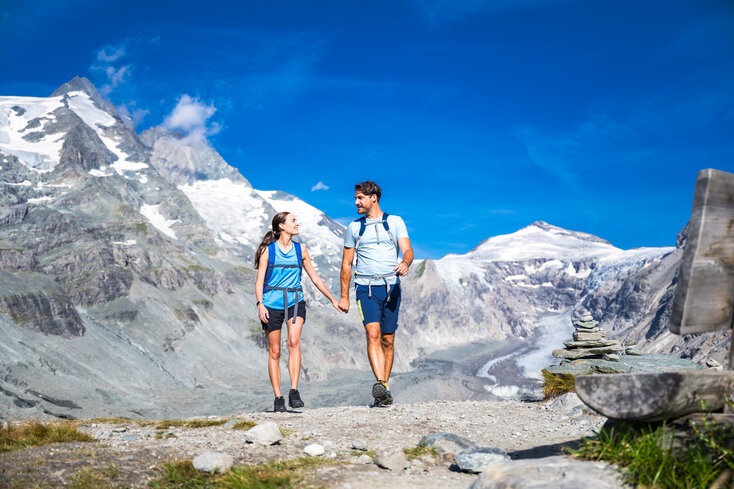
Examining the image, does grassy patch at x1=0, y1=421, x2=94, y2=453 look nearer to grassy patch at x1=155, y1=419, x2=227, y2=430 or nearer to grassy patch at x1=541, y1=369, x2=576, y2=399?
grassy patch at x1=155, y1=419, x2=227, y2=430

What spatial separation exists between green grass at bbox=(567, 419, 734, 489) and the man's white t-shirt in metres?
6.30

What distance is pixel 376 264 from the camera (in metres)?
10.8

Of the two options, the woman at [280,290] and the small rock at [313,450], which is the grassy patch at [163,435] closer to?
the small rock at [313,450]

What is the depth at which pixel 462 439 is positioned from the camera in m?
7.24

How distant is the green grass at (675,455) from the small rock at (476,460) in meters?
1.60

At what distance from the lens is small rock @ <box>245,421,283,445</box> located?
7195mm

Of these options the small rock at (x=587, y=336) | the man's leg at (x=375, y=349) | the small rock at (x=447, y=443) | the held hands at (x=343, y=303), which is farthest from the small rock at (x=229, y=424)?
the small rock at (x=587, y=336)

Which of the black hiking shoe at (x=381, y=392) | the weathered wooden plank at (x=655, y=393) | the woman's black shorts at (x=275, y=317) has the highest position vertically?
the woman's black shorts at (x=275, y=317)

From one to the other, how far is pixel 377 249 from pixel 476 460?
17.3ft

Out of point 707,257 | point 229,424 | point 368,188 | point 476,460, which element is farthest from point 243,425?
point 707,257

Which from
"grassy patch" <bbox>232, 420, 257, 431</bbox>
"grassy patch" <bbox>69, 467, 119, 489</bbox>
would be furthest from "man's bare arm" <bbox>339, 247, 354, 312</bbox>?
"grassy patch" <bbox>69, 467, 119, 489</bbox>

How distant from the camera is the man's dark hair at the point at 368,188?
10805 mm

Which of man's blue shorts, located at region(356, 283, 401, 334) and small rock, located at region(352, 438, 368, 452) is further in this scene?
man's blue shorts, located at region(356, 283, 401, 334)

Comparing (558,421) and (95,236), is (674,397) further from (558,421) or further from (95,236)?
(95,236)
